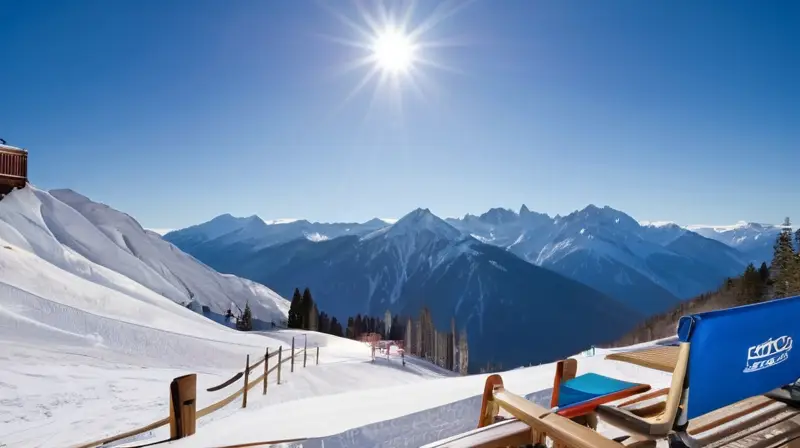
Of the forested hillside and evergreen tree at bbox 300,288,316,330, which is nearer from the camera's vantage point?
the forested hillside

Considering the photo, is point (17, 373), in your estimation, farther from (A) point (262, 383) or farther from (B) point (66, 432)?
(A) point (262, 383)

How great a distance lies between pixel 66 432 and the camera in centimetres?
1009

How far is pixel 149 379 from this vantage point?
1582 centimetres

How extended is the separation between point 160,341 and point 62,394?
882 centimetres

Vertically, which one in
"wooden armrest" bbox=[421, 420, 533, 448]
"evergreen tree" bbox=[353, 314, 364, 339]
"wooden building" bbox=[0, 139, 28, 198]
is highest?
"wooden building" bbox=[0, 139, 28, 198]

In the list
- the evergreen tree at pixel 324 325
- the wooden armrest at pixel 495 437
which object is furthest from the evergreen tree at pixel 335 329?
the wooden armrest at pixel 495 437

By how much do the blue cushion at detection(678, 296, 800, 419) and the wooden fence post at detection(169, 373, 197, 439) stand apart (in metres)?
5.66

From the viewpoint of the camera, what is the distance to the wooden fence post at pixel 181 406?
5.60 metres

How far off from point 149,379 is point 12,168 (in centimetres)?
4395

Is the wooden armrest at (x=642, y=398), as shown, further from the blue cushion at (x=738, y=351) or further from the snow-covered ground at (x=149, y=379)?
the snow-covered ground at (x=149, y=379)

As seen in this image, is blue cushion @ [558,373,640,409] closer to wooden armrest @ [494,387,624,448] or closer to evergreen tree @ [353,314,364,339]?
wooden armrest @ [494,387,624,448]

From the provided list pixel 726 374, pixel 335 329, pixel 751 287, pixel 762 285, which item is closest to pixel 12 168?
pixel 335 329

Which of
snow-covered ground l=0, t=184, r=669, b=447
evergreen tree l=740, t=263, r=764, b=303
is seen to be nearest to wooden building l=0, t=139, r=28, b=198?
snow-covered ground l=0, t=184, r=669, b=447

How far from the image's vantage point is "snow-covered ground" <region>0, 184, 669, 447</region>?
19.8 ft
